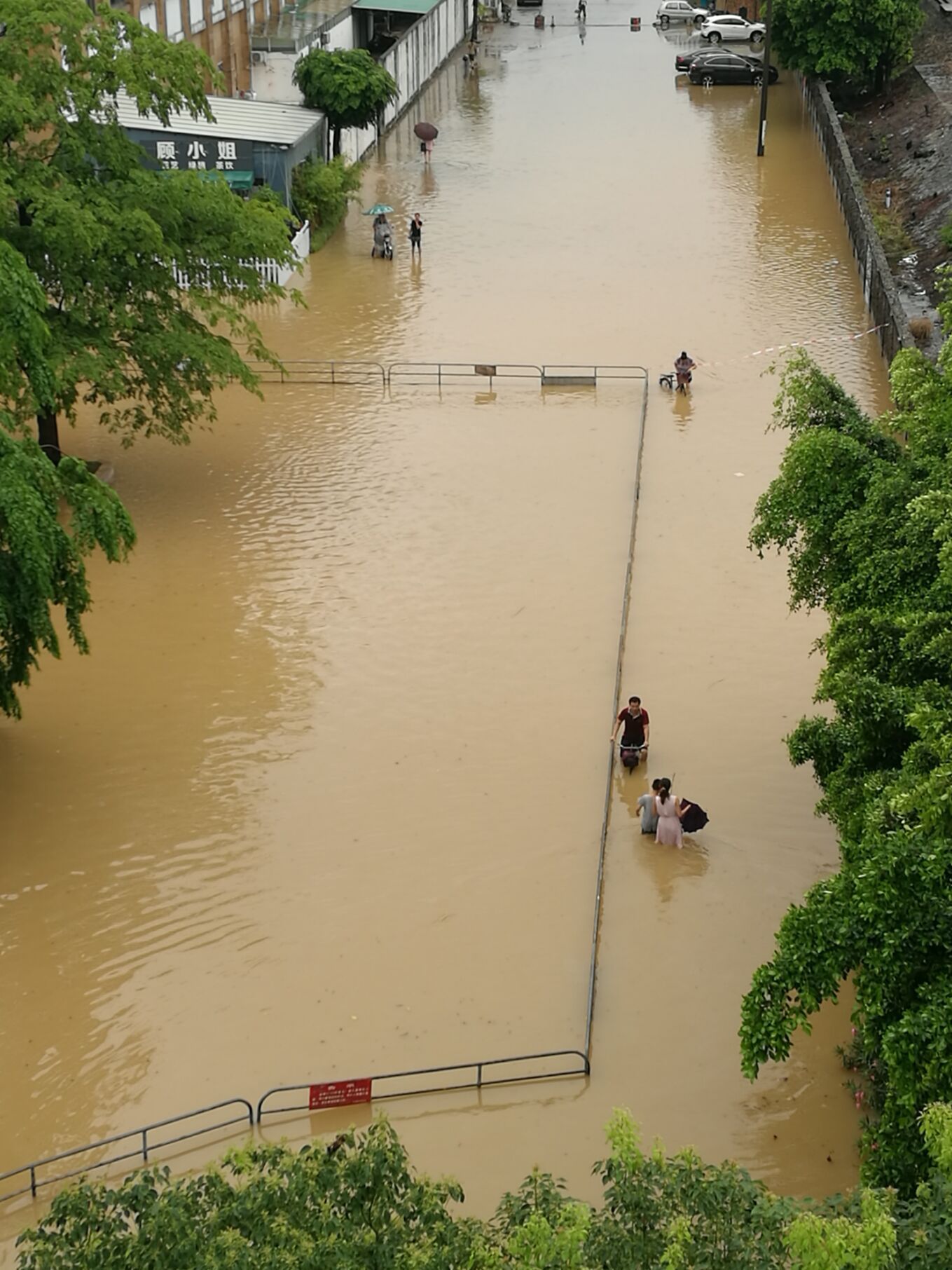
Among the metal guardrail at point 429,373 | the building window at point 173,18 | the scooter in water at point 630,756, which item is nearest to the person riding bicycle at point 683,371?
the metal guardrail at point 429,373

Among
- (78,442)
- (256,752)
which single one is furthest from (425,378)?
(256,752)

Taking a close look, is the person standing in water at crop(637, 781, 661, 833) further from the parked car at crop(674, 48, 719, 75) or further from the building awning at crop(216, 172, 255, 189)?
the parked car at crop(674, 48, 719, 75)

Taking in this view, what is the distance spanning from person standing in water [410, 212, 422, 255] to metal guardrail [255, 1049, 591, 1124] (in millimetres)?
25450

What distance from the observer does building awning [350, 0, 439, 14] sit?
170 feet

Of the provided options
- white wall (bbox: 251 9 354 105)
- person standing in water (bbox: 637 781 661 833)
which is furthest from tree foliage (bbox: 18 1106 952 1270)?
white wall (bbox: 251 9 354 105)

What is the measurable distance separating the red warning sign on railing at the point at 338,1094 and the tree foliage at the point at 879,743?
3287 millimetres

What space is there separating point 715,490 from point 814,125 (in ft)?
86.7

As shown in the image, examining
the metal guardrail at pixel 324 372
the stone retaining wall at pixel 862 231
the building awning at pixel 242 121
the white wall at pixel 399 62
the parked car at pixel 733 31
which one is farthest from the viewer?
the parked car at pixel 733 31

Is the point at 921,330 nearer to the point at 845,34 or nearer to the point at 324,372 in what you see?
the point at 324,372

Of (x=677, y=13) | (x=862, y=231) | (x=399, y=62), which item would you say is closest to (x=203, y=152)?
(x=862, y=231)

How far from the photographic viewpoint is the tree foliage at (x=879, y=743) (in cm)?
1038

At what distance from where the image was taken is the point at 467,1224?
26.7 feet

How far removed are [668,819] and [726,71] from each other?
140 ft

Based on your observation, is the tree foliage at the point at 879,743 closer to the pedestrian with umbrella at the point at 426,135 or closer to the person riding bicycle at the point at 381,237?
the person riding bicycle at the point at 381,237
